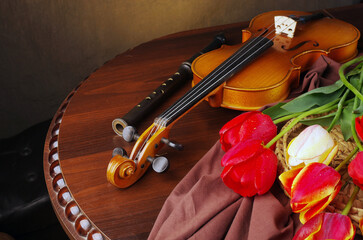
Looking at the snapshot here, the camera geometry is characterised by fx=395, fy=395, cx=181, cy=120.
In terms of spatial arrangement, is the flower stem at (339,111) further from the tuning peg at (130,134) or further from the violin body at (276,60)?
the tuning peg at (130,134)

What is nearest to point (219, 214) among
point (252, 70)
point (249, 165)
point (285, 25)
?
point (249, 165)

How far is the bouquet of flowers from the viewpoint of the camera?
53 cm

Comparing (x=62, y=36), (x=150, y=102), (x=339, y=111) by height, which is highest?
(x=339, y=111)

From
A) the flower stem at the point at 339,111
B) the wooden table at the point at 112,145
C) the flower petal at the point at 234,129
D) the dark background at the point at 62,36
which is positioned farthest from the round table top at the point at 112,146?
the dark background at the point at 62,36

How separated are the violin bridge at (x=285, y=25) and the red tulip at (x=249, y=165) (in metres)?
0.64

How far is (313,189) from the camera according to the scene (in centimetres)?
53

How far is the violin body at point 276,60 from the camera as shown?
949 mm

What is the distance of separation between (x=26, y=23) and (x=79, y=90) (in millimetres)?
771

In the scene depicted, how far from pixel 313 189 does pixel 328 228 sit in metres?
0.05

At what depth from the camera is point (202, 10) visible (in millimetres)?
1882

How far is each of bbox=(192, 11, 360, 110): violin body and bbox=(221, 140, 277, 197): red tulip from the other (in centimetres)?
32

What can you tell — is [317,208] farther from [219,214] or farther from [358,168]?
[219,214]

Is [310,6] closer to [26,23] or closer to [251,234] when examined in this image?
[26,23]

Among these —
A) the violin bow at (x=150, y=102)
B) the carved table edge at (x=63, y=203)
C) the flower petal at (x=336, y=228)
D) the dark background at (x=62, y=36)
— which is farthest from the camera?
the dark background at (x=62, y=36)
